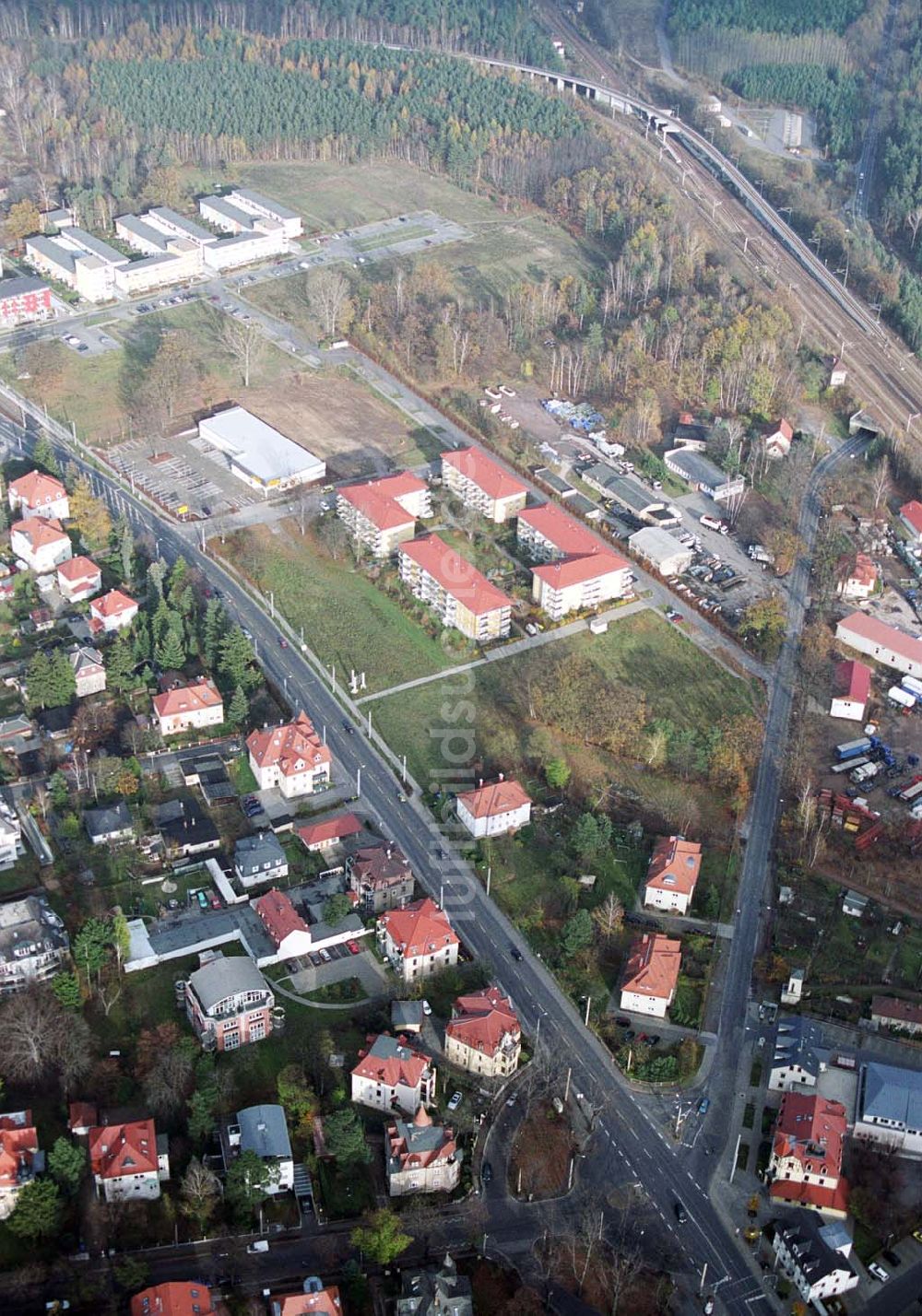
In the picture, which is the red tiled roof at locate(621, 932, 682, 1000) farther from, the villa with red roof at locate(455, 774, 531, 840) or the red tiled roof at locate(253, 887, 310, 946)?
the red tiled roof at locate(253, 887, 310, 946)

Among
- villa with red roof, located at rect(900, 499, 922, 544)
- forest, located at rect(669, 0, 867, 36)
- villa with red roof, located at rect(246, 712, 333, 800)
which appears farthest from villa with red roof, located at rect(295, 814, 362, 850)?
forest, located at rect(669, 0, 867, 36)

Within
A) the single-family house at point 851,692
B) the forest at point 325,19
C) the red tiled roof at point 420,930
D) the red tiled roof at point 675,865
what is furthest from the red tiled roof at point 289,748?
the forest at point 325,19

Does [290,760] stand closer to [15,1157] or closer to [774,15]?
[15,1157]

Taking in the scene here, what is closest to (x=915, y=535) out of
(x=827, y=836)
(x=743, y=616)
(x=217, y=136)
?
(x=743, y=616)

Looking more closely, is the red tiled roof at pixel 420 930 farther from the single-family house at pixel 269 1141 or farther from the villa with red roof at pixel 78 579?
the villa with red roof at pixel 78 579

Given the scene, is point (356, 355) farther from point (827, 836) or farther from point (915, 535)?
point (827, 836)

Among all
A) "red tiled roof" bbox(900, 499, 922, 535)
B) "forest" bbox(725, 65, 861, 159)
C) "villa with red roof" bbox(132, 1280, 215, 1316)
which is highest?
"forest" bbox(725, 65, 861, 159)
